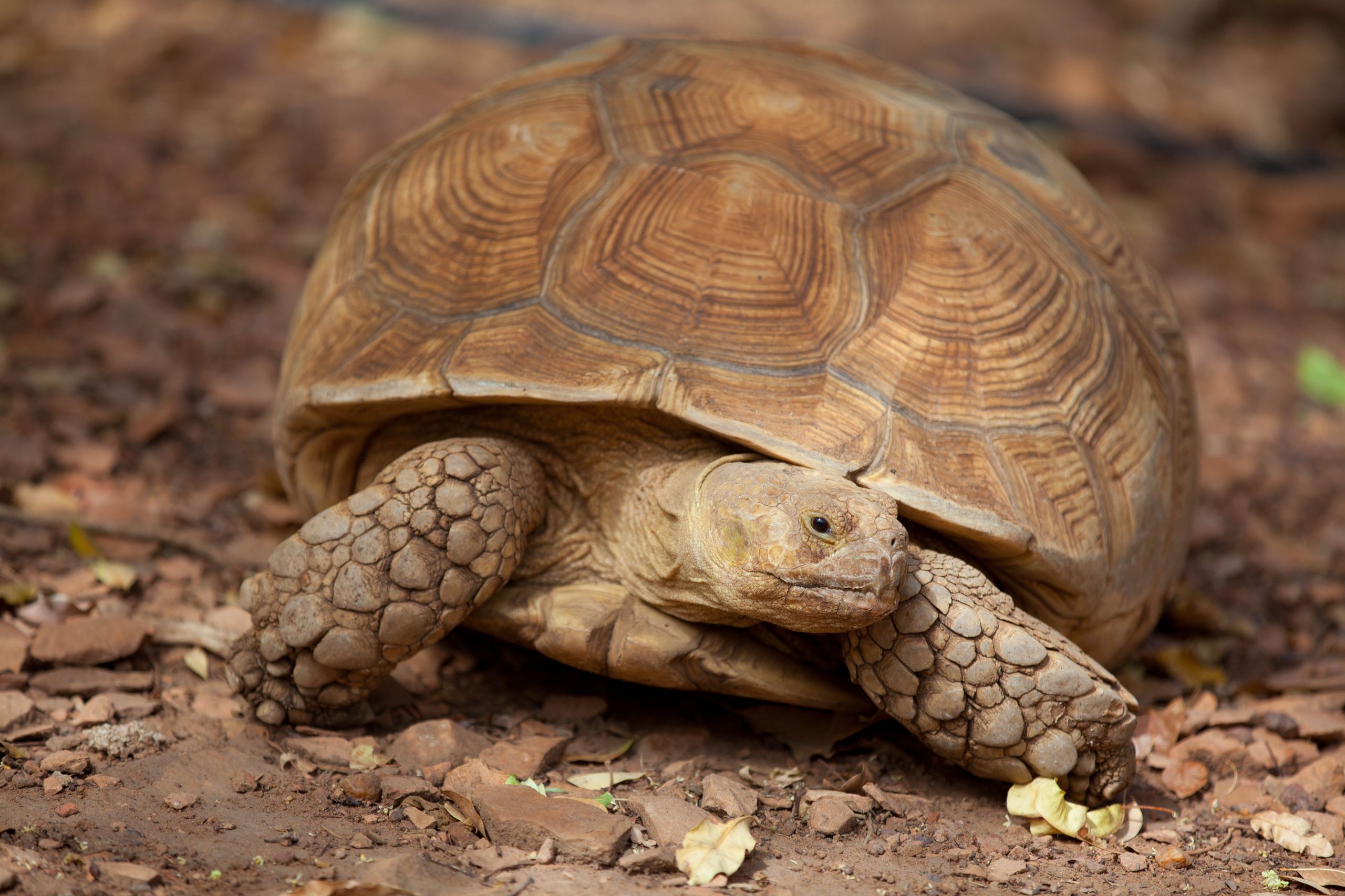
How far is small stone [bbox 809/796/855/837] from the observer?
267 cm

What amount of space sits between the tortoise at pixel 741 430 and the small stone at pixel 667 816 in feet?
1.21

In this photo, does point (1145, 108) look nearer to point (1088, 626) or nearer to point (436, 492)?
point (1088, 626)

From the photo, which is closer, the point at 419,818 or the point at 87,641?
the point at 419,818

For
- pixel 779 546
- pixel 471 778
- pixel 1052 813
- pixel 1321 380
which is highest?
pixel 1321 380

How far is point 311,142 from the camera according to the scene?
282 inches

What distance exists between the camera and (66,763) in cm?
258

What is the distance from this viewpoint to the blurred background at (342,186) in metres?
4.15

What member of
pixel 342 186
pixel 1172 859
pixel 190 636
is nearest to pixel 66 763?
pixel 190 636

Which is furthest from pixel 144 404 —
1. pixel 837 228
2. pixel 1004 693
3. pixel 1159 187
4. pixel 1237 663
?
pixel 1159 187

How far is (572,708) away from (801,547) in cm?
98

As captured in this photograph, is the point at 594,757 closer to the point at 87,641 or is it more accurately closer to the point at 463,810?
the point at 463,810

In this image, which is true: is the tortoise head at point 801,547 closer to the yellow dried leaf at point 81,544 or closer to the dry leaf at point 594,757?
the dry leaf at point 594,757

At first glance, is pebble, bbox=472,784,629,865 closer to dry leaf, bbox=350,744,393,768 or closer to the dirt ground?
the dirt ground

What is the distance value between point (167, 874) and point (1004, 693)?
1792mm
